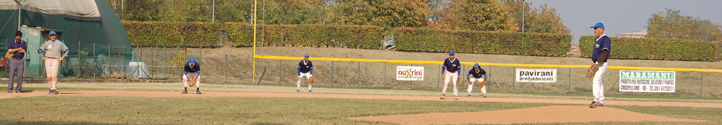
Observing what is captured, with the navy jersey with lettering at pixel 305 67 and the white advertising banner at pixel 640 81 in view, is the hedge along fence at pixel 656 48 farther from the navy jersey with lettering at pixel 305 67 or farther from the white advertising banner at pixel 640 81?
the navy jersey with lettering at pixel 305 67

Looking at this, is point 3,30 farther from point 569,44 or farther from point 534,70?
point 569,44

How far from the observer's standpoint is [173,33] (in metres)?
41.9

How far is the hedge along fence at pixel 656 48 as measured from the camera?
45.1 m

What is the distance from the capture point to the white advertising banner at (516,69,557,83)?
101 feet

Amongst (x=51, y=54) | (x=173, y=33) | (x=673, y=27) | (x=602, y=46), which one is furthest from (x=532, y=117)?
(x=673, y=27)

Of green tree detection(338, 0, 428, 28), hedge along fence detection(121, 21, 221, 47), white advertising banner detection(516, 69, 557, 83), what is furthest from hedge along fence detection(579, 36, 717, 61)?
hedge along fence detection(121, 21, 221, 47)

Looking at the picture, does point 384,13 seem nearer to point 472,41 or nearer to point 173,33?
point 472,41

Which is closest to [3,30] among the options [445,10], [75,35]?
[75,35]

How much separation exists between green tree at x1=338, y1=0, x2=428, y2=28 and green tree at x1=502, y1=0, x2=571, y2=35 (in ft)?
48.9

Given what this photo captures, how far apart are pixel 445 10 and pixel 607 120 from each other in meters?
65.5

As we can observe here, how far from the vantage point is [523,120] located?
9.70 meters

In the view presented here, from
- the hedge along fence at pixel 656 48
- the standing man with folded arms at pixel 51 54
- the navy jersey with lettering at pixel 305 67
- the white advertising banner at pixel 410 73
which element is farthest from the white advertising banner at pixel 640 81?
the standing man with folded arms at pixel 51 54

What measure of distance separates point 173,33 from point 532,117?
3616 cm

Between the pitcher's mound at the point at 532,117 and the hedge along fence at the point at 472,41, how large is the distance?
32897 millimetres
